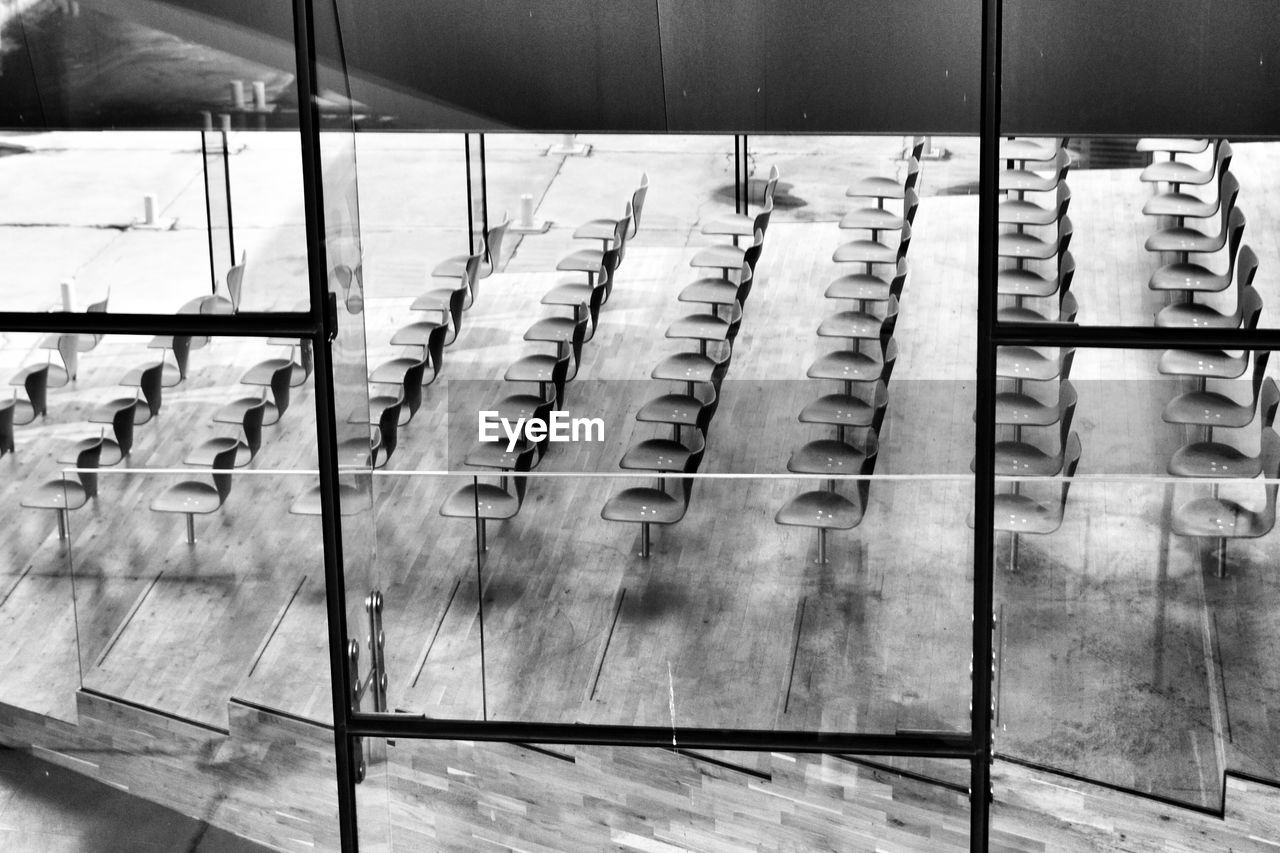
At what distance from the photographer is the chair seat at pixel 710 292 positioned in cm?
461

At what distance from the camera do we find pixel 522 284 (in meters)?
4.43

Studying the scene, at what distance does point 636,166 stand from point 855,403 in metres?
0.85

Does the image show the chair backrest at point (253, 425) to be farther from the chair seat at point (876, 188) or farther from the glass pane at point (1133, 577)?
the glass pane at point (1133, 577)

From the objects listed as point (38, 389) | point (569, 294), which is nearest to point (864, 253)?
point (569, 294)

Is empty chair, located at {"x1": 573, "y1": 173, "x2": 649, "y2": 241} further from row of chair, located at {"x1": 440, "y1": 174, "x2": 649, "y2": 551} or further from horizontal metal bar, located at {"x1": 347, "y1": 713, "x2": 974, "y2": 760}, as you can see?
horizontal metal bar, located at {"x1": 347, "y1": 713, "x2": 974, "y2": 760}

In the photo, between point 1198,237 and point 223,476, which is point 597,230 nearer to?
point 223,476

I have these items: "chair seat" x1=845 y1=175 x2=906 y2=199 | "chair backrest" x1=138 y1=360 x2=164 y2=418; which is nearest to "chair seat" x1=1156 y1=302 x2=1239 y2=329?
"chair seat" x1=845 y1=175 x2=906 y2=199

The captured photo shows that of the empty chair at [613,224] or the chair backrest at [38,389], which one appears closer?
the empty chair at [613,224]

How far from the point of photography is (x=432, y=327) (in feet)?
14.7

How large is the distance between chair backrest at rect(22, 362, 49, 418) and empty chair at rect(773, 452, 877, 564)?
6.74 ft

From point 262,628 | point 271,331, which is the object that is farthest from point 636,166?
point 262,628

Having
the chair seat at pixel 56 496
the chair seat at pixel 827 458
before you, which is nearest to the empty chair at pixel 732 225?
the chair seat at pixel 827 458

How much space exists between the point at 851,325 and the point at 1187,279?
856 mm

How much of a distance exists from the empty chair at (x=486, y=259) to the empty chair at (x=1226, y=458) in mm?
1790
